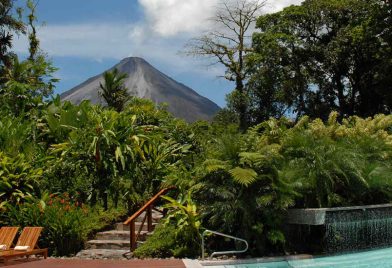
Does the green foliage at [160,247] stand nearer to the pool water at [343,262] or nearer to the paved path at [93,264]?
the paved path at [93,264]

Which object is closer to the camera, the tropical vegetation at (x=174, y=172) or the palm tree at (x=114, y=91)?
the tropical vegetation at (x=174, y=172)

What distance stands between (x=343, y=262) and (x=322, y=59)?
25471 millimetres

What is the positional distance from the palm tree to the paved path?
22403 mm

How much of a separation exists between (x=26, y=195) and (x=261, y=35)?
1049 inches

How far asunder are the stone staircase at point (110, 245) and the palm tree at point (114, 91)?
20.5 meters

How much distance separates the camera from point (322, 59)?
109 ft

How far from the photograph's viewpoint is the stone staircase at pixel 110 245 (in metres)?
10.1

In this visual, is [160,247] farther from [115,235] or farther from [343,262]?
[343,262]

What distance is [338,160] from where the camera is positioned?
10.8 metres

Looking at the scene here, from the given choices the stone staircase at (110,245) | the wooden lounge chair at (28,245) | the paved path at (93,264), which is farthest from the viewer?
the stone staircase at (110,245)

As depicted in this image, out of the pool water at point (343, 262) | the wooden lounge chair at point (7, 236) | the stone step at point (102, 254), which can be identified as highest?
the wooden lounge chair at point (7, 236)

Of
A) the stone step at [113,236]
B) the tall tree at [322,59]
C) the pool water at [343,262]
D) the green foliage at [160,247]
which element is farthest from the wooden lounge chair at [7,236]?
the tall tree at [322,59]

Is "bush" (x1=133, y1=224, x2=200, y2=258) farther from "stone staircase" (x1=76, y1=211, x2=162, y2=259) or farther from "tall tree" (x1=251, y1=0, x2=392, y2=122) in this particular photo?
"tall tree" (x1=251, y1=0, x2=392, y2=122)

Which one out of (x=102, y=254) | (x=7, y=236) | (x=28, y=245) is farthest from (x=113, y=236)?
(x=7, y=236)
